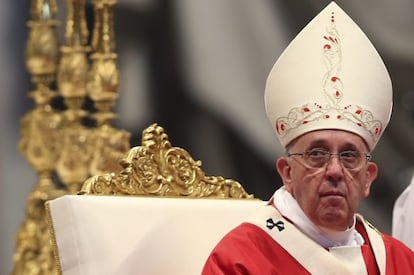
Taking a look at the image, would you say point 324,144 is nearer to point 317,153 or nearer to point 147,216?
point 317,153

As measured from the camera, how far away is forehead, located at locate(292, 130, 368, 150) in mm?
5203

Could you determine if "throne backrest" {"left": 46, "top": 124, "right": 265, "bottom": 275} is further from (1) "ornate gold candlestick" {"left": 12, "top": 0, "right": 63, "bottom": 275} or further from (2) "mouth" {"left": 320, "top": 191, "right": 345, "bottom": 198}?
(1) "ornate gold candlestick" {"left": 12, "top": 0, "right": 63, "bottom": 275}

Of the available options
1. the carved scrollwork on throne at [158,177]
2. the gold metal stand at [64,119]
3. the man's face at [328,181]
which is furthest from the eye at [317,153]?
the gold metal stand at [64,119]

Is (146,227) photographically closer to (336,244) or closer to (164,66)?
(336,244)

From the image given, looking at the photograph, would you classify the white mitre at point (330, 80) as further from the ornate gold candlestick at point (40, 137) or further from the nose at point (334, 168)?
the ornate gold candlestick at point (40, 137)

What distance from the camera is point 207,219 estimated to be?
5.53m

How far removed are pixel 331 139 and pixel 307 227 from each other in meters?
0.23

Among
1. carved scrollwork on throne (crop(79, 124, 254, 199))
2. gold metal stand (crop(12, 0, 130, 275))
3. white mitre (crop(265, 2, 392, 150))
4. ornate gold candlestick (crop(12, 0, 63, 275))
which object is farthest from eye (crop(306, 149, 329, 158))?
ornate gold candlestick (crop(12, 0, 63, 275))

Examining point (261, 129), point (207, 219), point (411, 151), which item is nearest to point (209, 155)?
point (261, 129)

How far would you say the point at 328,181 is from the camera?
516cm

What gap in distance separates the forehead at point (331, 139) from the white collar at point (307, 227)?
0.50 ft

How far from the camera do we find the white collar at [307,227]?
17.2 feet

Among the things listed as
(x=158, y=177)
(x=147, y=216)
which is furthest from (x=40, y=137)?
(x=147, y=216)

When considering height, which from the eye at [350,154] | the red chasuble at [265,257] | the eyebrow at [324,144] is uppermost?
the eyebrow at [324,144]
